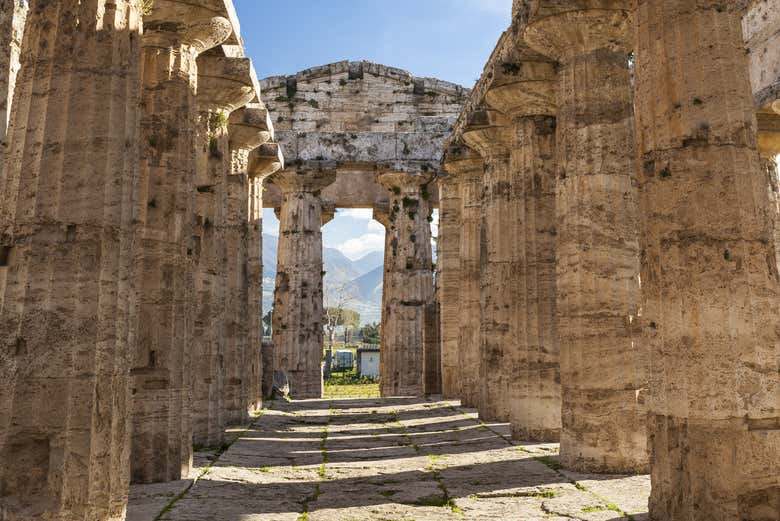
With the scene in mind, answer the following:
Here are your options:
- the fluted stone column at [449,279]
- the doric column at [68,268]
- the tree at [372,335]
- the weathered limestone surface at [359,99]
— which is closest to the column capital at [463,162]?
the fluted stone column at [449,279]

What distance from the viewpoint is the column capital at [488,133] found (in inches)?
470

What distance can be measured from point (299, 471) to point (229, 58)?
17.4ft

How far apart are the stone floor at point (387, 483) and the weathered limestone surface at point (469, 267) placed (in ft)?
11.0

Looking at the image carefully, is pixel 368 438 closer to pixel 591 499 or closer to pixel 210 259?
pixel 210 259

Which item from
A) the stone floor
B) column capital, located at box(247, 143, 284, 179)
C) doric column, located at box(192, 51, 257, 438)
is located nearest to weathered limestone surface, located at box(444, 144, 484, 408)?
the stone floor

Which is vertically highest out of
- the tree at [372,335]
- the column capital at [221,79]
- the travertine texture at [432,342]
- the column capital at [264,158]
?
the column capital at [264,158]

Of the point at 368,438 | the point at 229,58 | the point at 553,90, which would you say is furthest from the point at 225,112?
the point at 368,438

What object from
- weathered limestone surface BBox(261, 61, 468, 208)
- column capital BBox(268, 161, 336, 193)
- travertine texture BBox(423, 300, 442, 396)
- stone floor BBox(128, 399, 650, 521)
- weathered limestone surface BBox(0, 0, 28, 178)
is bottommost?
stone floor BBox(128, 399, 650, 521)

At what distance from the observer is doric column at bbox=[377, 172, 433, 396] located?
20188mm

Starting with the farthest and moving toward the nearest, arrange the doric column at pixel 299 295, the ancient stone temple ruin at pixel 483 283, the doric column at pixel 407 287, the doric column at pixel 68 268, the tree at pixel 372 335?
1. the tree at pixel 372 335
2. the doric column at pixel 299 295
3. the doric column at pixel 407 287
4. the ancient stone temple ruin at pixel 483 283
5. the doric column at pixel 68 268

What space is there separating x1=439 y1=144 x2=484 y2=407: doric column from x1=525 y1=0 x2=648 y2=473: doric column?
6.84 m

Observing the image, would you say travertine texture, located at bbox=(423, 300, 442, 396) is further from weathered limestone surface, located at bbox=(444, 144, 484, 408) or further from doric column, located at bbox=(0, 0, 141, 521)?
doric column, located at bbox=(0, 0, 141, 521)

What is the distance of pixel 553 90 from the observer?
10062mm

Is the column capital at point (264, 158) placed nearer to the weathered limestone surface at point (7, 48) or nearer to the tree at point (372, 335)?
the weathered limestone surface at point (7, 48)
